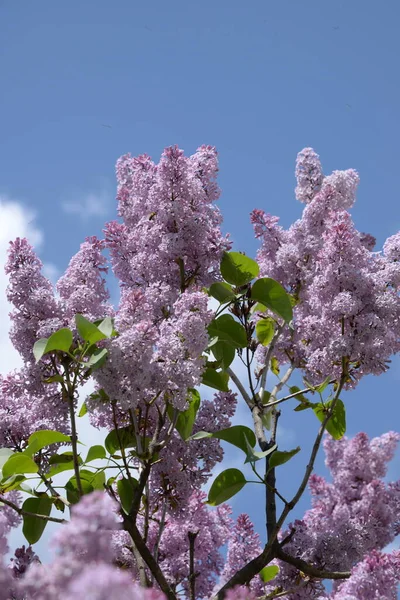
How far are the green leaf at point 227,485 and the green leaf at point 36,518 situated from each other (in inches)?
20.4

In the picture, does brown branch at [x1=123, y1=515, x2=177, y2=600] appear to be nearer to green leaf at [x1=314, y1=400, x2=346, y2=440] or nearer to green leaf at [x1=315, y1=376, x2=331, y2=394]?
green leaf at [x1=315, y1=376, x2=331, y2=394]

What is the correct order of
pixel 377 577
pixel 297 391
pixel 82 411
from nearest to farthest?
1. pixel 82 411
2. pixel 297 391
3. pixel 377 577

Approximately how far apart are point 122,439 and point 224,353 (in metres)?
0.47

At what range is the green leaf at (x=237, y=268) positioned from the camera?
7.92 feet

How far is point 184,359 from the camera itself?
1853 mm

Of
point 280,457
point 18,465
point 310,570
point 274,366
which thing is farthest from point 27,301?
point 274,366

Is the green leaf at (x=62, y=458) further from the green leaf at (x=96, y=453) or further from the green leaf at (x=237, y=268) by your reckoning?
the green leaf at (x=237, y=268)

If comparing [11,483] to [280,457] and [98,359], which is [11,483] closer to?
[98,359]

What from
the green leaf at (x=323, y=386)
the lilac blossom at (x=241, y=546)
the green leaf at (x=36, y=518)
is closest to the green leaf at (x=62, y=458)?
the green leaf at (x=36, y=518)

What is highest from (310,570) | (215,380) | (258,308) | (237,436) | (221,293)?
(258,308)

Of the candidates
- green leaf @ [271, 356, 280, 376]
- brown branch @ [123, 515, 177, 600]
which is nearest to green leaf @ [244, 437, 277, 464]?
brown branch @ [123, 515, 177, 600]

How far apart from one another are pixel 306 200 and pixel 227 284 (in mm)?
1155

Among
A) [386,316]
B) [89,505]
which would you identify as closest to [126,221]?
[386,316]

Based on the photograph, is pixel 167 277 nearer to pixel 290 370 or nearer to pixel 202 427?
pixel 202 427
